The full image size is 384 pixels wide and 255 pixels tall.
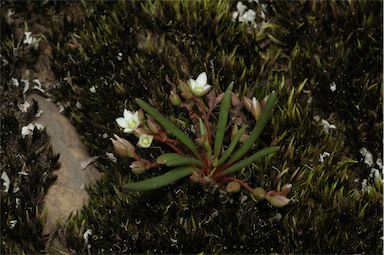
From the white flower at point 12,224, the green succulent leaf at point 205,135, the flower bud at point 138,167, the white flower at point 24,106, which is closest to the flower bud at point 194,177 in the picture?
the green succulent leaf at point 205,135

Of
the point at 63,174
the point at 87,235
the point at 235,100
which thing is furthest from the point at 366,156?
the point at 63,174

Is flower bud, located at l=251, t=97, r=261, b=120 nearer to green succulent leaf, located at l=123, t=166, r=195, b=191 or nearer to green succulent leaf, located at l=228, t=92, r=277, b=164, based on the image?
green succulent leaf, located at l=228, t=92, r=277, b=164

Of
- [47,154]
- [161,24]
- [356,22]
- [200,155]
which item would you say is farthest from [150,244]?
[356,22]

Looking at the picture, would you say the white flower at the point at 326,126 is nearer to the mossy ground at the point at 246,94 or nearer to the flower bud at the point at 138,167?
the mossy ground at the point at 246,94

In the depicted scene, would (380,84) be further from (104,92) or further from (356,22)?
(104,92)

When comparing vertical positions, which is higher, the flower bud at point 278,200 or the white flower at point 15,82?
the white flower at point 15,82

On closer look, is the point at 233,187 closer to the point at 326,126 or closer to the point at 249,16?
the point at 326,126
